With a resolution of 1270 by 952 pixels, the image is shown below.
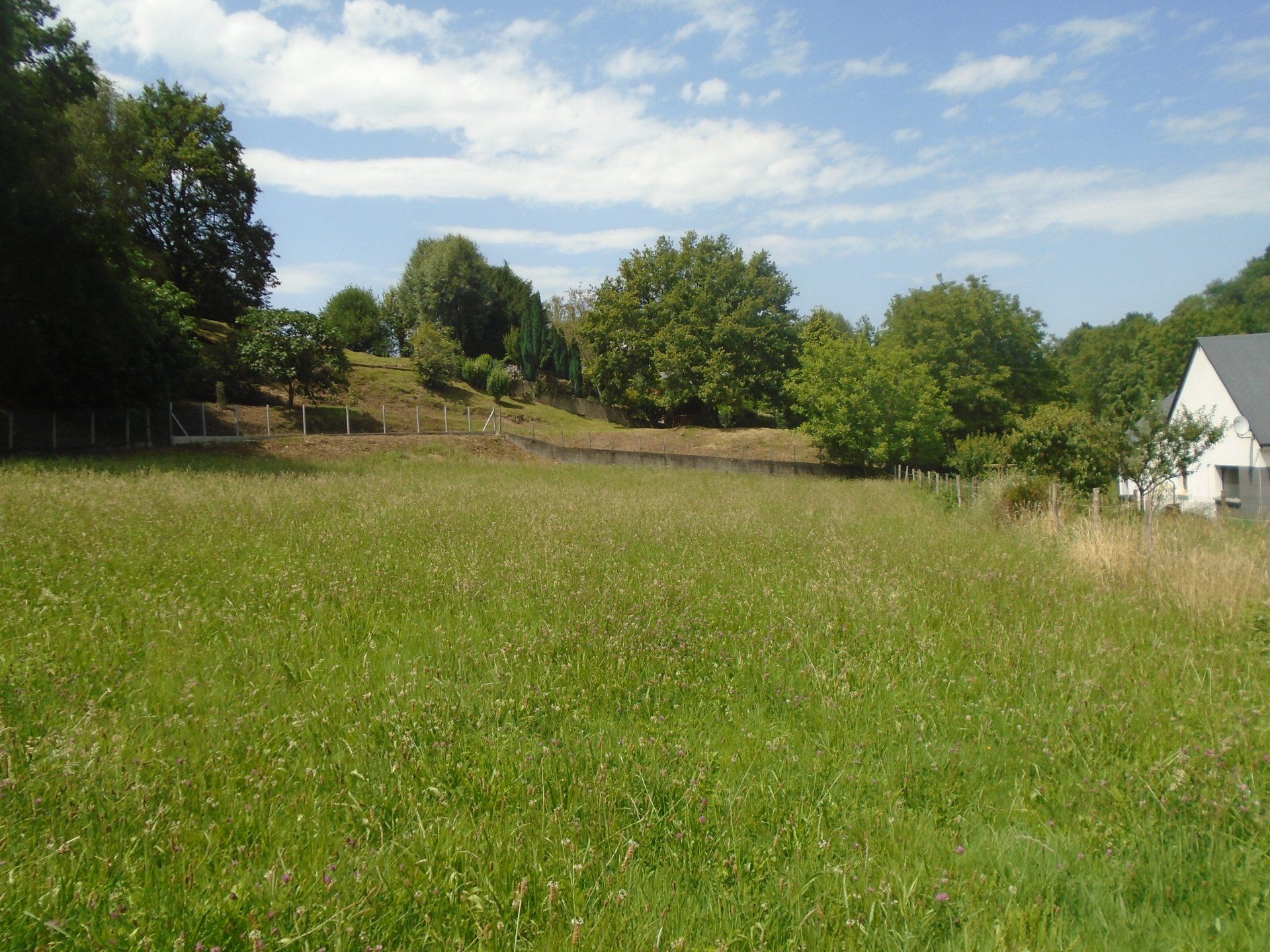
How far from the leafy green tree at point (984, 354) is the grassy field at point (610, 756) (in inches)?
1750

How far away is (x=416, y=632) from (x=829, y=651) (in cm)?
311

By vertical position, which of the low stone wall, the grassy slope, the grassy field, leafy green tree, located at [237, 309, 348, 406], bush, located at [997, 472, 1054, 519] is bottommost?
the grassy field

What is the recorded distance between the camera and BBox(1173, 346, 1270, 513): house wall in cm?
2706

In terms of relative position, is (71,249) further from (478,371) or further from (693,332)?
(693,332)

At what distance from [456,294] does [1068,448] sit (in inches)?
1823

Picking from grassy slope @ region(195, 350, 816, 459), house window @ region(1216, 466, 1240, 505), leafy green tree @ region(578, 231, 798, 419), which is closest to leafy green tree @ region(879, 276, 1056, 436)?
leafy green tree @ region(578, 231, 798, 419)

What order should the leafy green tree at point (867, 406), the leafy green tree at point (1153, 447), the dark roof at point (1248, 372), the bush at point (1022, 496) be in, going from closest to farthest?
1. the bush at point (1022, 496)
2. the leafy green tree at point (1153, 447)
3. the dark roof at point (1248, 372)
4. the leafy green tree at point (867, 406)

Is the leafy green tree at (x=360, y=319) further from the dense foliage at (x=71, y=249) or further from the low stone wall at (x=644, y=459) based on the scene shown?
the low stone wall at (x=644, y=459)

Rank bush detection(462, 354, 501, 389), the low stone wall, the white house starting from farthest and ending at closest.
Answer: bush detection(462, 354, 501, 389), the low stone wall, the white house

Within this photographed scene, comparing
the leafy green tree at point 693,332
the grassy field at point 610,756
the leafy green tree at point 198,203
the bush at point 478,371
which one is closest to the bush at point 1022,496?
the grassy field at point 610,756

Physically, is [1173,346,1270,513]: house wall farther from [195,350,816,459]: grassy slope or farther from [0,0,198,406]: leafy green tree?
[0,0,198,406]: leafy green tree

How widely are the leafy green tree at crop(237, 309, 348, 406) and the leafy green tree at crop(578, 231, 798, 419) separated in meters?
22.4

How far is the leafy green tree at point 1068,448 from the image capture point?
17422mm

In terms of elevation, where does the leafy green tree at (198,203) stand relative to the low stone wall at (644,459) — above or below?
above
